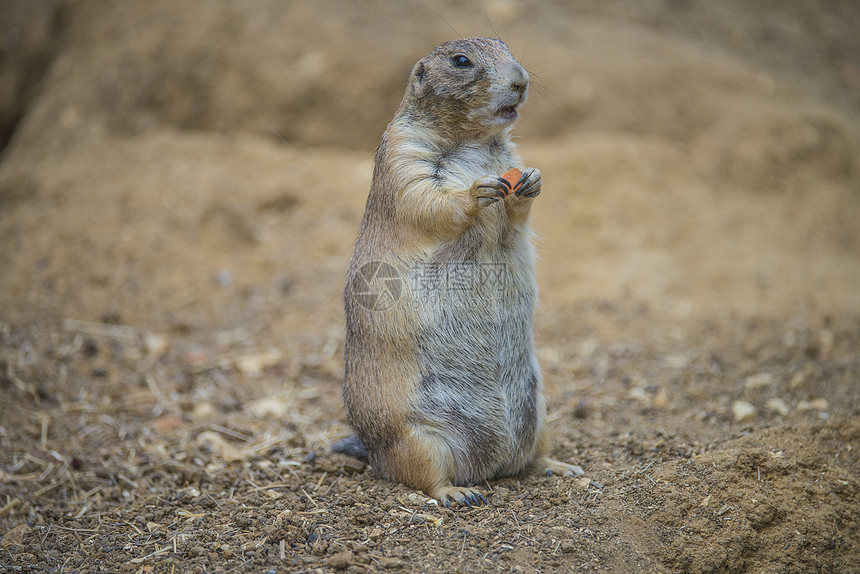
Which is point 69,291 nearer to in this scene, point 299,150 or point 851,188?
point 299,150

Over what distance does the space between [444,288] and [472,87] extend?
1157mm

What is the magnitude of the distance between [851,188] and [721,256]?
2.21m

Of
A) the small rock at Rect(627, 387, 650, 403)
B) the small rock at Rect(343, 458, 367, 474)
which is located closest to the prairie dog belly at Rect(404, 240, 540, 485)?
the small rock at Rect(343, 458, 367, 474)

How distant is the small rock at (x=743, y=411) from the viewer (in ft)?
16.2

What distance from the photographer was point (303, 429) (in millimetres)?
5395

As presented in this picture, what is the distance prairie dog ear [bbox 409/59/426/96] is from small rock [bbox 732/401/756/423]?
3.21m

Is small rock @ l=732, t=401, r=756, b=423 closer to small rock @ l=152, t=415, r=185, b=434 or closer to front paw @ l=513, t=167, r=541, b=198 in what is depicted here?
front paw @ l=513, t=167, r=541, b=198

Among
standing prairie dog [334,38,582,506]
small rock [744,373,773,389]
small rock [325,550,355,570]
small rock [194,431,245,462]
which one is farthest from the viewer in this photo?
small rock [744,373,773,389]

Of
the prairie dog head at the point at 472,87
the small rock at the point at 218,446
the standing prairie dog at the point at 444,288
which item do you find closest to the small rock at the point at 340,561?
the standing prairie dog at the point at 444,288

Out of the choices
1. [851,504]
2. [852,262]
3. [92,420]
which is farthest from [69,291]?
[852,262]

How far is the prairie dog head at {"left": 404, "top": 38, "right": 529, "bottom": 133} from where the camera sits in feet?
12.7

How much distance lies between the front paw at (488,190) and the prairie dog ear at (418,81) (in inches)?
32.3
